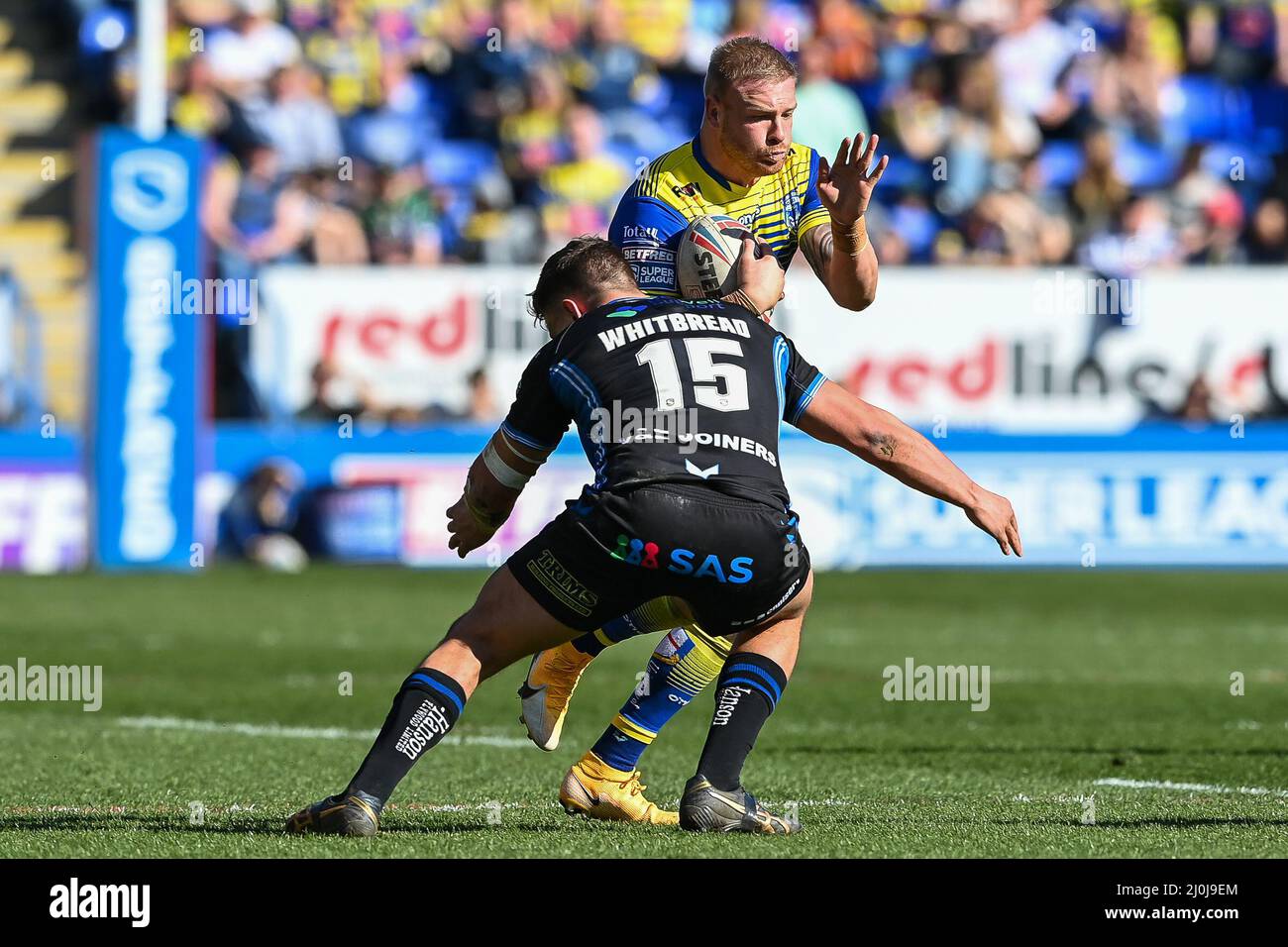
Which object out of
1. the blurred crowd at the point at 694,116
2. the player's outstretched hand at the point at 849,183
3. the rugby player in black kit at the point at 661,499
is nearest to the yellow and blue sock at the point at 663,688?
the rugby player in black kit at the point at 661,499

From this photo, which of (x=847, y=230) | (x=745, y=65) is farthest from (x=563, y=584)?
(x=745, y=65)

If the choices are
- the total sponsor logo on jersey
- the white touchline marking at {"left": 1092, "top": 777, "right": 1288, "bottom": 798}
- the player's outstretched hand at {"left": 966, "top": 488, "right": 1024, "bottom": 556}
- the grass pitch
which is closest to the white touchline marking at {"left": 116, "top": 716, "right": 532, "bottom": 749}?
the grass pitch

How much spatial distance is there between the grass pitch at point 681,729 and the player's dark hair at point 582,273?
1.53 metres

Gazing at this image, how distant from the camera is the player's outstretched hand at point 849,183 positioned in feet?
21.0

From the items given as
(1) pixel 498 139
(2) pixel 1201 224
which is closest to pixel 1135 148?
(2) pixel 1201 224

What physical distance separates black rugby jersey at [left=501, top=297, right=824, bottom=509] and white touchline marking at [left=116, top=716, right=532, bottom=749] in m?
3.40

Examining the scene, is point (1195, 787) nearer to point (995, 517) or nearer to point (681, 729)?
point (995, 517)

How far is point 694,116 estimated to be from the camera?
22969 millimetres

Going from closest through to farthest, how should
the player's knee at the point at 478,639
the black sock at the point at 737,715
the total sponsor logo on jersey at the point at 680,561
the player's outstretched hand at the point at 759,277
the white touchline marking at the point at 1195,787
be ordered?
the total sponsor logo on jersey at the point at 680,561 < the player's knee at the point at 478,639 < the black sock at the point at 737,715 < the player's outstretched hand at the point at 759,277 < the white touchline marking at the point at 1195,787

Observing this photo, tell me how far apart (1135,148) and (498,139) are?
6.70m

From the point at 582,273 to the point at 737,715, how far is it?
1.32 meters

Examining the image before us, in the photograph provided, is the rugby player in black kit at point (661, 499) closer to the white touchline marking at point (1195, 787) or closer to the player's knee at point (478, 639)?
the player's knee at point (478, 639)

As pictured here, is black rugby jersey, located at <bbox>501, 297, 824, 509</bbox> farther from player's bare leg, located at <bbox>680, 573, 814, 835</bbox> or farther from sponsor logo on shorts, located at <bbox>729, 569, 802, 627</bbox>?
player's bare leg, located at <bbox>680, 573, 814, 835</bbox>
